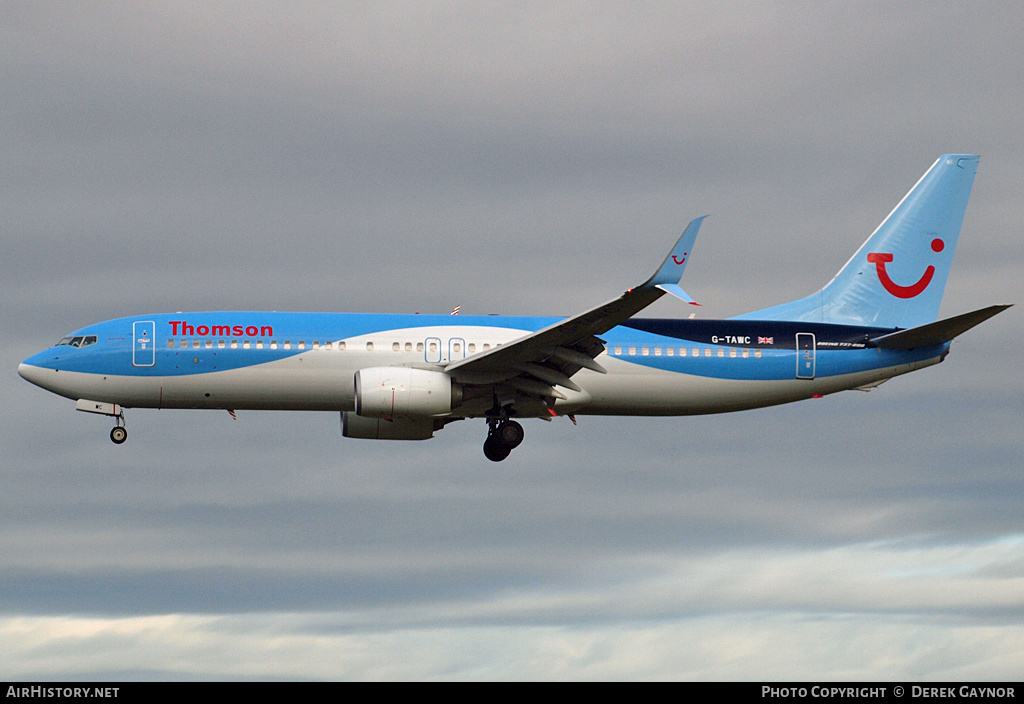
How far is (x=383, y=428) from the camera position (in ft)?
131

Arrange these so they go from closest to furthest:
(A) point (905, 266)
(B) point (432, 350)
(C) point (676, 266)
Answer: (C) point (676, 266), (B) point (432, 350), (A) point (905, 266)

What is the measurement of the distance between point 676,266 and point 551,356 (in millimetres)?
6638

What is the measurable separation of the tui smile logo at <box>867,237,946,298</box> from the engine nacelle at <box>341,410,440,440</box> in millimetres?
16429

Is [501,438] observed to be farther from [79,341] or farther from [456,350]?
[79,341]

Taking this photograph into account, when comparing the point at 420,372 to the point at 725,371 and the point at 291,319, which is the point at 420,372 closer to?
the point at 291,319

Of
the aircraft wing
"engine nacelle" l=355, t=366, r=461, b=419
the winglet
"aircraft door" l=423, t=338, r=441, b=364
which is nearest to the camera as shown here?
the winglet

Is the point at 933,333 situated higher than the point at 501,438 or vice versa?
the point at 933,333

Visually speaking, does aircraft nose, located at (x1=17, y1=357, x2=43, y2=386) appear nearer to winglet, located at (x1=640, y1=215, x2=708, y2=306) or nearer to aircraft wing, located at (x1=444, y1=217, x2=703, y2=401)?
aircraft wing, located at (x1=444, y1=217, x2=703, y2=401)

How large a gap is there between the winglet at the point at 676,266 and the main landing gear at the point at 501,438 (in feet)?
30.3

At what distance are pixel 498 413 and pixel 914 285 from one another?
628 inches

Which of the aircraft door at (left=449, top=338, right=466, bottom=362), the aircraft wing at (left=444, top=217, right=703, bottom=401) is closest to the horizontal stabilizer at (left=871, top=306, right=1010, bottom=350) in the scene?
the aircraft wing at (left=444, top=217, right=703, bottom=401)

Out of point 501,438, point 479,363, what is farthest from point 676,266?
point 501,438

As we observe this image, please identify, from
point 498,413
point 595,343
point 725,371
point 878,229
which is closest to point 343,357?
point 498,413

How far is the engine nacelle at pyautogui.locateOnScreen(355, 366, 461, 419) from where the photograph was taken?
116ft
